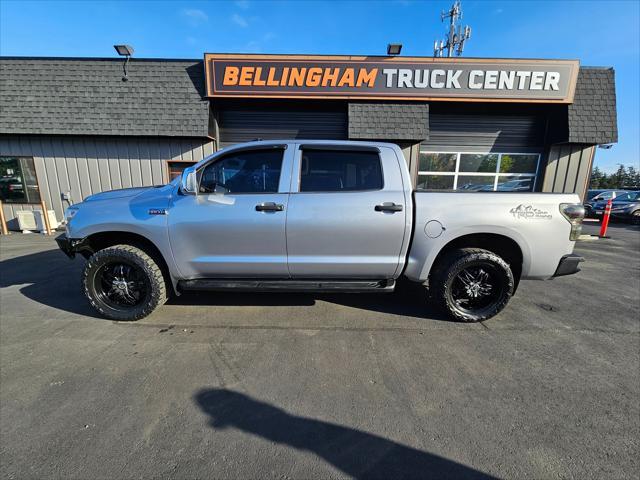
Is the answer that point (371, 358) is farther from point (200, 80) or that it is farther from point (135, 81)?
point (135, 81)

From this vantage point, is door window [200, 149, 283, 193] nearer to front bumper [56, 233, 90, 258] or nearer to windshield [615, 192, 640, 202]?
front bumper [56, 233, 90, 258]

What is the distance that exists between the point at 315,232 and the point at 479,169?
8.62m

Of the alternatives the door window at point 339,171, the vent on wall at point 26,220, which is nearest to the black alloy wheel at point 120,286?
the door window at point 339,171

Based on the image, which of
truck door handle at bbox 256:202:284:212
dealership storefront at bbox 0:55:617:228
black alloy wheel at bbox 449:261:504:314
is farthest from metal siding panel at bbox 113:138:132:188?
black alloy wheel at bbox 449:261:504:314

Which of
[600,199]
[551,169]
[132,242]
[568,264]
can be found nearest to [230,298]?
[132,242]

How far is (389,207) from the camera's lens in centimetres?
299

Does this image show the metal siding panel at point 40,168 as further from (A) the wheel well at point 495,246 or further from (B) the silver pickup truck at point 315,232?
(A) the wheel well at point 495,246

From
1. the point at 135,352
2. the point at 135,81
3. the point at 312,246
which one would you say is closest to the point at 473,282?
the point at 312,246

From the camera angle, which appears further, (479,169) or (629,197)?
(629,197)

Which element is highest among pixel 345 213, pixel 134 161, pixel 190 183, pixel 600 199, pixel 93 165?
pixel 134 161

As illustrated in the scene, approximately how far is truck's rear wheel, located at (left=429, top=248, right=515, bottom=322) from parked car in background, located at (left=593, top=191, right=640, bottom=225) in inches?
597

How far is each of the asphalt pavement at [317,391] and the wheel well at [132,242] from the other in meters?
0.66

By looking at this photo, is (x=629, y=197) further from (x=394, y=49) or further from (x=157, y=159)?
(x=157, y=159)

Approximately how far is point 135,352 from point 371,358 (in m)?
2.32
